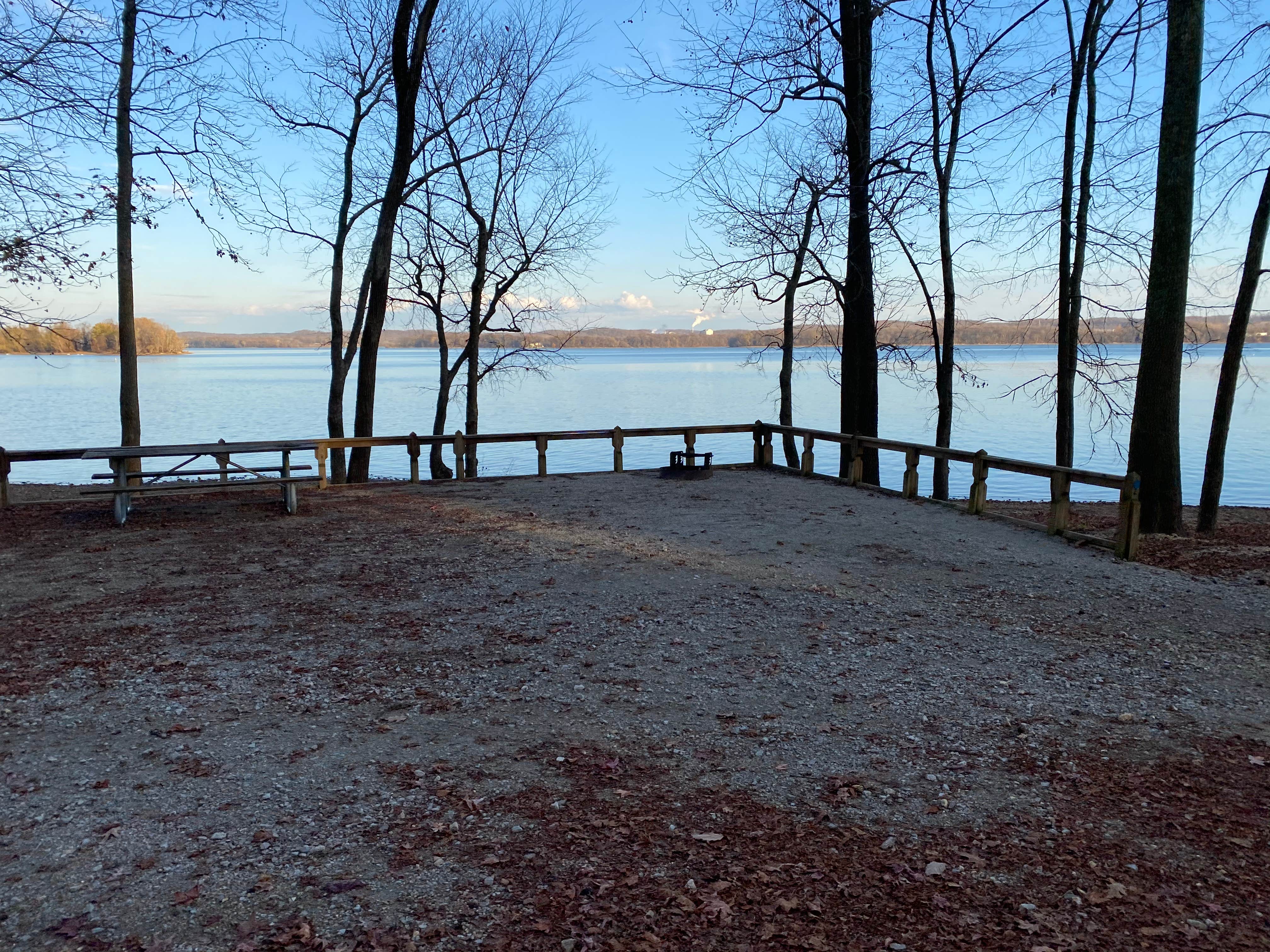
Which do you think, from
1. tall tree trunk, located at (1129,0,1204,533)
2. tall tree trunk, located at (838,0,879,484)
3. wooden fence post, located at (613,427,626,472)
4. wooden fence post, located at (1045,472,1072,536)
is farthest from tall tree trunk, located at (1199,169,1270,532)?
wooden fence post, located at (613,427,626,472)

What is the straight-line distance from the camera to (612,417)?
35.9 m

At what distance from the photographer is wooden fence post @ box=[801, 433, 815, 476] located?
13.7m

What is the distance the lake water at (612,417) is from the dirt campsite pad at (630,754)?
5618 mm

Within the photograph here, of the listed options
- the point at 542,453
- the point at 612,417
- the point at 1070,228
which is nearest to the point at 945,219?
the point at 1070,228

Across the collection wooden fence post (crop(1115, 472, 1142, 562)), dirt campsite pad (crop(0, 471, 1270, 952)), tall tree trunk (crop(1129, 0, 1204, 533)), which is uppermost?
tall tree trunk (crop(1129, 0, 1204, 533))

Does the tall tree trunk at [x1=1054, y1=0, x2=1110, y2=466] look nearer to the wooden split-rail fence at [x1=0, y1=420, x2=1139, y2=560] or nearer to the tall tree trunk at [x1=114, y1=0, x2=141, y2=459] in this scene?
the wooden split-rail fence at [x1=0, y1=420, x2=1139, y2=560]

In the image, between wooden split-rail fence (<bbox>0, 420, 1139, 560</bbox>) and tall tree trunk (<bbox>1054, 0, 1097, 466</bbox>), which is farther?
tall tree trunk (<bbox>1054, 0, 1097, 466</bbox>)

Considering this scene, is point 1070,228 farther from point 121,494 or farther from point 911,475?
point 121,494

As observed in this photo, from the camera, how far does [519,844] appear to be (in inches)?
132

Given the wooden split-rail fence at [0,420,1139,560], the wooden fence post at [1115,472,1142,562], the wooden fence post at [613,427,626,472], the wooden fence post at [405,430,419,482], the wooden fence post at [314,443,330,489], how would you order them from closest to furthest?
the wooden fence post at [1115,472,1142,562] < the wooden split-rail fence at [0,420,1139,560] < the wooden fence post at [314,443,330,489] < the wooden fence post at [405,430,419,482] < the wooden fence post at [613,427,626,472]

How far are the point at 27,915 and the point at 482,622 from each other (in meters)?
3.61

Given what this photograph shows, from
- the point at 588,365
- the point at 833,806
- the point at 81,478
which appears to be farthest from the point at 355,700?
the point at 588,365

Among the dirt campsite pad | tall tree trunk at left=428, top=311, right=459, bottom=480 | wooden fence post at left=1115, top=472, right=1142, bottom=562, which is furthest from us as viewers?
tall tree trunk at left=428, top=311, right=459, bottom=480

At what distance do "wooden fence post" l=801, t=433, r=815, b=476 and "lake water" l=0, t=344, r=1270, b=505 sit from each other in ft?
12.0
